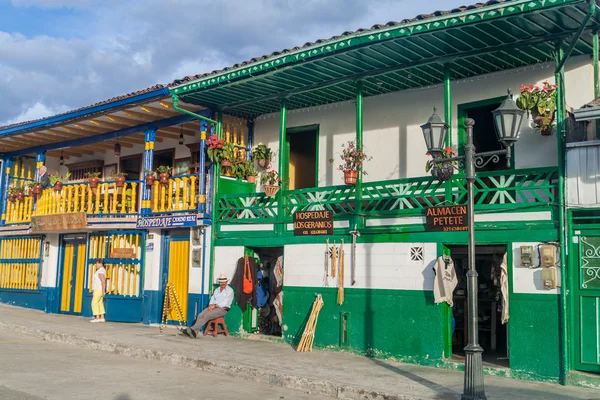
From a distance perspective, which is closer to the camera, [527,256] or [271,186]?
[527,256]

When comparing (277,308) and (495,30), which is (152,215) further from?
(495,30)

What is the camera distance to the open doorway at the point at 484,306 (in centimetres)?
1223

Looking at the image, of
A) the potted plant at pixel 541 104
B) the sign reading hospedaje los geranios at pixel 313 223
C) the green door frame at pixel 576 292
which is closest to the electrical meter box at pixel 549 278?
the green door frame at pixel 576 292

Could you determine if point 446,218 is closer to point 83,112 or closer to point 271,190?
point 271,190

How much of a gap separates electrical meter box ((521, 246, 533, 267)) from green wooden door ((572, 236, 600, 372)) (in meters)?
0.63

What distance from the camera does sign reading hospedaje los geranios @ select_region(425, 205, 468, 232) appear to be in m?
10.5

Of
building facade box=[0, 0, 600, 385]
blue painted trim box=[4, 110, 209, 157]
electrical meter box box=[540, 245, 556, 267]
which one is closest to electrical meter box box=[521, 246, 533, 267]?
building facade box=[0, 0, 600, 385]

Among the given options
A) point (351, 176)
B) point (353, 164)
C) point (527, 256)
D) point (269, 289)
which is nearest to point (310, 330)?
point (269, 289)

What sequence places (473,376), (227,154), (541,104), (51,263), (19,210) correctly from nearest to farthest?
(473,376) → (541,104) → (227,154) → (51,263) → (19,210)

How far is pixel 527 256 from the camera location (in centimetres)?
982

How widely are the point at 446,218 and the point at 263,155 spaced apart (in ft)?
18.3

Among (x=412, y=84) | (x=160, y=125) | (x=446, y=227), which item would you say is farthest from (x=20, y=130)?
(x=446, y=227)

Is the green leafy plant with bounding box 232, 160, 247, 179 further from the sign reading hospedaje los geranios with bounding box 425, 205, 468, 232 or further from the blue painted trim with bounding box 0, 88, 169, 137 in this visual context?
the sign reading hospedaje los geranios with bounding box 425, 205, 468, 232

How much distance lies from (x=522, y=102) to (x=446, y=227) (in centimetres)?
244
